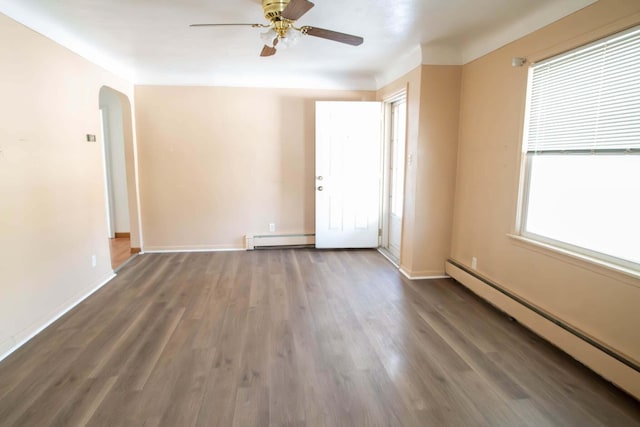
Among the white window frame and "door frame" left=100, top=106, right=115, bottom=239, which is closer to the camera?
the white window frame

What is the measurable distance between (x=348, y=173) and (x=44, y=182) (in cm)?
344

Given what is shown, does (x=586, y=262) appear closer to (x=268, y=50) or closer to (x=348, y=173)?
(x=268, y=50)

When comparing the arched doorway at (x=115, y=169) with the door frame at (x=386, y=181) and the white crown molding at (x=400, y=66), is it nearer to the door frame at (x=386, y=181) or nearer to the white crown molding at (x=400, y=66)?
the door frame at (x=386, y=181)

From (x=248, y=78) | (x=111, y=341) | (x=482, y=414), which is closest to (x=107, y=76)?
→ (x=248, y=78)

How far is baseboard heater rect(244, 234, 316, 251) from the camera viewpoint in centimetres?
503

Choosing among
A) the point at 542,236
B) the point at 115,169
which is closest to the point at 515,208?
the point at 542,236

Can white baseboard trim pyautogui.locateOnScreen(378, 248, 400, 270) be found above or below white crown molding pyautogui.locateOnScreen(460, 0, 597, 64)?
below

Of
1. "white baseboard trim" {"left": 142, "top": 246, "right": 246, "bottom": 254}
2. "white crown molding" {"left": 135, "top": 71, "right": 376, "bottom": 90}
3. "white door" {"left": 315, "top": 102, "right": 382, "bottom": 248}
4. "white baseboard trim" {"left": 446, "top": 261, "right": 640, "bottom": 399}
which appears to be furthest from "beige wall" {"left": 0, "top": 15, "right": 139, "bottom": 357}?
"white baseboard trim" {"left": 446, "top": 261, "right": 640, "bottom": 399}

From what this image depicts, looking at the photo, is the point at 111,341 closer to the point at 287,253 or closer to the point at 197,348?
the point at 197,348

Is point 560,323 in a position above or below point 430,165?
below

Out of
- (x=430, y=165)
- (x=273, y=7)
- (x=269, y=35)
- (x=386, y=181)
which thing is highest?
(x=273, y=7)

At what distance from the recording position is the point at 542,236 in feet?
8.72

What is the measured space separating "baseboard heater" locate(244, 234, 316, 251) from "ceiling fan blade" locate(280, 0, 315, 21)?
3310mm

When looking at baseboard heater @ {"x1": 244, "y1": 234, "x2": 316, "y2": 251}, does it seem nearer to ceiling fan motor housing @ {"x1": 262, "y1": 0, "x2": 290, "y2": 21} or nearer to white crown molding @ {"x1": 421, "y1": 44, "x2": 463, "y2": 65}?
white crown molding @ {"x1": 421, "y1": 44, "x2": 463, "y2": 65}
